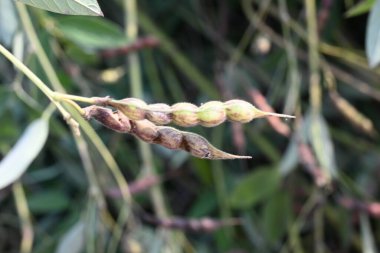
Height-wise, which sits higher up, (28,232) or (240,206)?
(28,232)

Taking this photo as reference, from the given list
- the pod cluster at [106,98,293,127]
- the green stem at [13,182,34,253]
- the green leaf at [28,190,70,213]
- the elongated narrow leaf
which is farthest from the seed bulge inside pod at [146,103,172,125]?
the green leaf at [28,190,70,213]

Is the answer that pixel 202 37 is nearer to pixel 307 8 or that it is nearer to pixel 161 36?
pixel 161 36

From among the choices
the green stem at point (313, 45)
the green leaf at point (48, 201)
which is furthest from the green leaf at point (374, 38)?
the green leaf at point (48, 201)

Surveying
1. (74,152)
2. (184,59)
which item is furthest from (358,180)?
(74,152)

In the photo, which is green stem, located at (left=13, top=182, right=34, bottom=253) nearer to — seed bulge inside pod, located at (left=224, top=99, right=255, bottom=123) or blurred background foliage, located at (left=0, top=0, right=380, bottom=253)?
blurred background foliage, located at (left=0, top=0, right=380, bottom=253)

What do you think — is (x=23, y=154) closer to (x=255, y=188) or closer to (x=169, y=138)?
(x=169, y=138)

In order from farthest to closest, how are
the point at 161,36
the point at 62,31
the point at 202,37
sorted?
the point at 202,37 → the point at 161,36 → the point at 62,31
